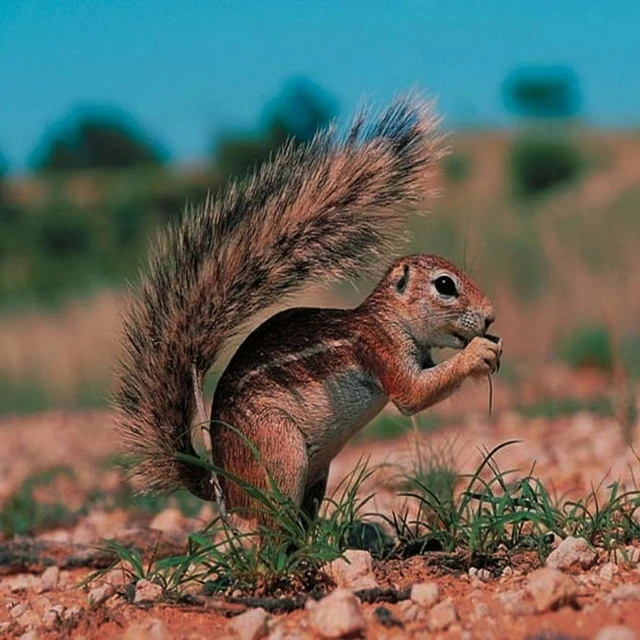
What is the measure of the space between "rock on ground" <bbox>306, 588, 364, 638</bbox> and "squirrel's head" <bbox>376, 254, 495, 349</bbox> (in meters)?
1.32

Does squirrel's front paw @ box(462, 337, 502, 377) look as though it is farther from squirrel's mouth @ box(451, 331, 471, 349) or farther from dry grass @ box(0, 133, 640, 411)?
dry grass @ box(0, 133, 640, 411)

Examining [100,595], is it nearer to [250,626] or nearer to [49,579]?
[250,626]

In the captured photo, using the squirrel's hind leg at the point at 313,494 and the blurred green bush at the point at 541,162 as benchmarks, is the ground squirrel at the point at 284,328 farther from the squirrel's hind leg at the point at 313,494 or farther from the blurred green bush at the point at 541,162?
the blurred green bush at the point at 541,162

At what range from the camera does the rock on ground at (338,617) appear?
2893 mm

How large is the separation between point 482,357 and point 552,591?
1.09 m

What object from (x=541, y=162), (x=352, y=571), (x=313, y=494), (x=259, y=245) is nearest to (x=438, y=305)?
(x=259, y=245)

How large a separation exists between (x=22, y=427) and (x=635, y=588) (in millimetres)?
11715

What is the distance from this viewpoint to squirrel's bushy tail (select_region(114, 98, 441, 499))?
3812mm

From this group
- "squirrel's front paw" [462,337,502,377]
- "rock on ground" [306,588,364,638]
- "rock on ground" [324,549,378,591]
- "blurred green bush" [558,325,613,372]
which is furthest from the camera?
"blurred green bush" [558,325,613,372]

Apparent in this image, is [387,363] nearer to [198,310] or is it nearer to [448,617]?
[198,310]

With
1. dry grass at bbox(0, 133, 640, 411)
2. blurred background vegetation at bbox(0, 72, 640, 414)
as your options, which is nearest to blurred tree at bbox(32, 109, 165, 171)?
blurred background vegetation at bbox(0, 72, 640, 414)

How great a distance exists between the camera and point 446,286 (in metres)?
4.09

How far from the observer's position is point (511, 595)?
3092mm

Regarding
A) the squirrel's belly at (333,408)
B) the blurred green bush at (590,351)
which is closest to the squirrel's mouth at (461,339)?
the squirrel's belly at (333,408)
